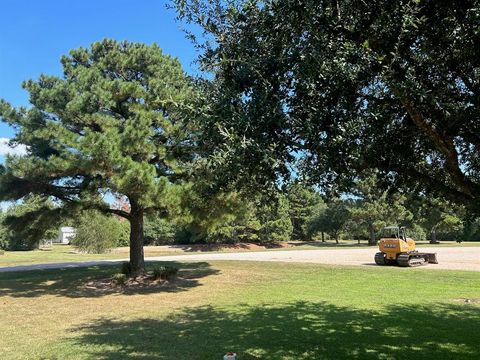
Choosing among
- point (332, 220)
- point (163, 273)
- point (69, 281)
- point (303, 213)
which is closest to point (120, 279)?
point (163, 273)

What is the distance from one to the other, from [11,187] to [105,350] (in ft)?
32.8

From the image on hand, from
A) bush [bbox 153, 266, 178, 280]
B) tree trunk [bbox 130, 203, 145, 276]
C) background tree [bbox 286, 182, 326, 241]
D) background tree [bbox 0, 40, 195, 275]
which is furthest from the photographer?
background tree [bbox 286, 182, 326, 241]

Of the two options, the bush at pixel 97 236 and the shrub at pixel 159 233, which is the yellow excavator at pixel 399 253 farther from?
the shrub at pixel 159 233

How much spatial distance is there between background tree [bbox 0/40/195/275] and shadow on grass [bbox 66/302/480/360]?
4616mm

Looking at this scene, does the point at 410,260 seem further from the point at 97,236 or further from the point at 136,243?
the point at 97,236

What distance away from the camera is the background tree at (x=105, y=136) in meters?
13.5

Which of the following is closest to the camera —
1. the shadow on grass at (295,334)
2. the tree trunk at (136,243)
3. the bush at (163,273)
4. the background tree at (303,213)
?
the shadow on grass at (295,334)

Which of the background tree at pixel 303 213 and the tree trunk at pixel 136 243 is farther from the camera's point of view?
the background tree at pixel 303 213

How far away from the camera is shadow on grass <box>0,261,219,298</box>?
51.7ft

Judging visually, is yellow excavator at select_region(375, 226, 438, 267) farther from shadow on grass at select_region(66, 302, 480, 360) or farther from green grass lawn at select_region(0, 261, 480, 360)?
shadow on grass at select_region(66, 302, 480, 360)

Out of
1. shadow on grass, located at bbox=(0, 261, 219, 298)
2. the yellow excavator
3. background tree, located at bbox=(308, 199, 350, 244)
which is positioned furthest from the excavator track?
background tree, located at bbox=(308, 199, 350, 244)

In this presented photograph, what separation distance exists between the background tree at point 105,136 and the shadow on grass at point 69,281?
219cm

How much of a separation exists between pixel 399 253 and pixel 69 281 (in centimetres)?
1547

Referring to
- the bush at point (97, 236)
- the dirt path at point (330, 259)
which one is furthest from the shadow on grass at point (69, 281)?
the bush at point (97, 236)
